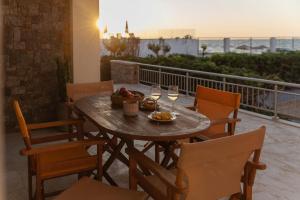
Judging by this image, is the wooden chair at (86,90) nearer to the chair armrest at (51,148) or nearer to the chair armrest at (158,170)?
the chair armrest at (51,148)

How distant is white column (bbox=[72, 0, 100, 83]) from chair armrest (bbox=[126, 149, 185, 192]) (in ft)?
11.8

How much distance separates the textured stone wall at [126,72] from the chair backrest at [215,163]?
901 centimetres

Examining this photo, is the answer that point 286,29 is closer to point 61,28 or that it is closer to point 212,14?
point 212,14

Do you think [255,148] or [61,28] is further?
[61,28]

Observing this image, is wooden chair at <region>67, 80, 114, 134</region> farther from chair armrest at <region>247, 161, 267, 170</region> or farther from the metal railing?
the metal railing

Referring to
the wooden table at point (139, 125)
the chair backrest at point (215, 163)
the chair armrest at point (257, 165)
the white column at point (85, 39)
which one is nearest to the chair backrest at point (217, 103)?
the wooden table at point (139, 125)

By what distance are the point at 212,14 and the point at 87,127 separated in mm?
14315

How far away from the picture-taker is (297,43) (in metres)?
27.8

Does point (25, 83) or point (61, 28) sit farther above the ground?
point (61, 28)

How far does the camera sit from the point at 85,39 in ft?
18.3

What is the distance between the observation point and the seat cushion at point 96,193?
2.09 metres

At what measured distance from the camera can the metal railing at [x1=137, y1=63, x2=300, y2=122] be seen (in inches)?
233

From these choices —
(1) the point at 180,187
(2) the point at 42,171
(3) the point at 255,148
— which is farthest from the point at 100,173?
(3) the point at 255,148

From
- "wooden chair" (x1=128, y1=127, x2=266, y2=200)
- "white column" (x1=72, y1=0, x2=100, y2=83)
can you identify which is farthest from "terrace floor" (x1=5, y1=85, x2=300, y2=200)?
"white column" (x1=72, y1=0, x2=100, y2=83)
